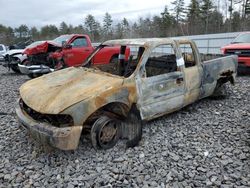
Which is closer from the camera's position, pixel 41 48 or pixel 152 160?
pixel 152 160

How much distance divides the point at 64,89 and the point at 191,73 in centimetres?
261

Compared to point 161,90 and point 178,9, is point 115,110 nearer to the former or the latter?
point 161,90

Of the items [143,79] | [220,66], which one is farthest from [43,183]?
[220,66]

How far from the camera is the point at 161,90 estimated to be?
453cm

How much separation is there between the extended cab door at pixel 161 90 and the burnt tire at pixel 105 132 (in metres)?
0.55

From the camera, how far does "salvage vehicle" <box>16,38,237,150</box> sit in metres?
3.50

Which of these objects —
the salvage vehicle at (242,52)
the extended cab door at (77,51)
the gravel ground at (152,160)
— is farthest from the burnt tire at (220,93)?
the extended cab door at (77,51)

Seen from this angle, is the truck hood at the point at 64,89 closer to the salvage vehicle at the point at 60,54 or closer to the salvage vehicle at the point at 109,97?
the salvage vehicle at the point at 109,97

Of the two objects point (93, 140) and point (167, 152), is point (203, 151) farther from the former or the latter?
point (93, 140)

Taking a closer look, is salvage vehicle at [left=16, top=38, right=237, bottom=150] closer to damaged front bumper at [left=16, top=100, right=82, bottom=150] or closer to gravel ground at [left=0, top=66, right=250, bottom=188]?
damaged front bumper at [left=16, top=100, right=82, bottom=150]

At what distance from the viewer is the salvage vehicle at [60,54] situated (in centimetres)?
963

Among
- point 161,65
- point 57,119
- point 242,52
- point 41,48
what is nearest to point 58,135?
point 57,119

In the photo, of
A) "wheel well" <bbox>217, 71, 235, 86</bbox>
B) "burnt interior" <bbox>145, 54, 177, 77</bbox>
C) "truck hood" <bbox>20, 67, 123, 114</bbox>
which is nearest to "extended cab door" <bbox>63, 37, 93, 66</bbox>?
"burnt interior" <bbox>145, 54, 177, 77</bbox>

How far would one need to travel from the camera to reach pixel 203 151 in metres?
3.96
